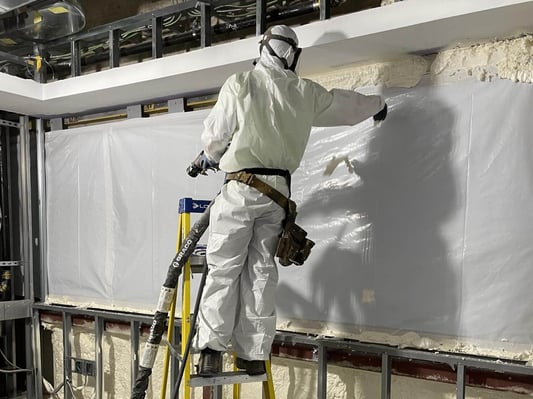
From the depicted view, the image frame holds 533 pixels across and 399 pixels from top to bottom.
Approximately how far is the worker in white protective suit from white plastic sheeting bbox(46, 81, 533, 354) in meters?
0.44

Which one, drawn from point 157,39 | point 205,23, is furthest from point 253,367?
point 157,39

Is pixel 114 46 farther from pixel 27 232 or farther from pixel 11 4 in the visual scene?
pixel 27 232

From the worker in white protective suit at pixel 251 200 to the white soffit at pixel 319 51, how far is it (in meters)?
0.23

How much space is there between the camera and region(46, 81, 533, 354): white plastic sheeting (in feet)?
5.28

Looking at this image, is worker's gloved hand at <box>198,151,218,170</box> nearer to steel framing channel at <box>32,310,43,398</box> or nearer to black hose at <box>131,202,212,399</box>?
black hose at <box>131,202,212,399</box>

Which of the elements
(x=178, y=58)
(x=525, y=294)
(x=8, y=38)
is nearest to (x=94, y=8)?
(x=8, y=38)

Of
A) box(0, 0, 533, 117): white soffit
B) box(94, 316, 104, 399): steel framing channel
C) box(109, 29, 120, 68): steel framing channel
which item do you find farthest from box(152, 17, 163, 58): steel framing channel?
box(94, 316, 104, 399): steel framing channel

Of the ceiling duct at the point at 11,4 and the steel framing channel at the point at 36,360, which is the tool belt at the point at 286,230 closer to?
the ceiling duct at the point at 11,4

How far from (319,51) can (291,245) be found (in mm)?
753

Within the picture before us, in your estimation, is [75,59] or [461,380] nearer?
[461,380]

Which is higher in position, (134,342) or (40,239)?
(40,239)

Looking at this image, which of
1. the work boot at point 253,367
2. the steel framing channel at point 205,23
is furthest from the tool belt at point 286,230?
the steel framing channel at point 205,23

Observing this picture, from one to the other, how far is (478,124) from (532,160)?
0.70ft

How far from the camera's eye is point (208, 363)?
5.04 ft
